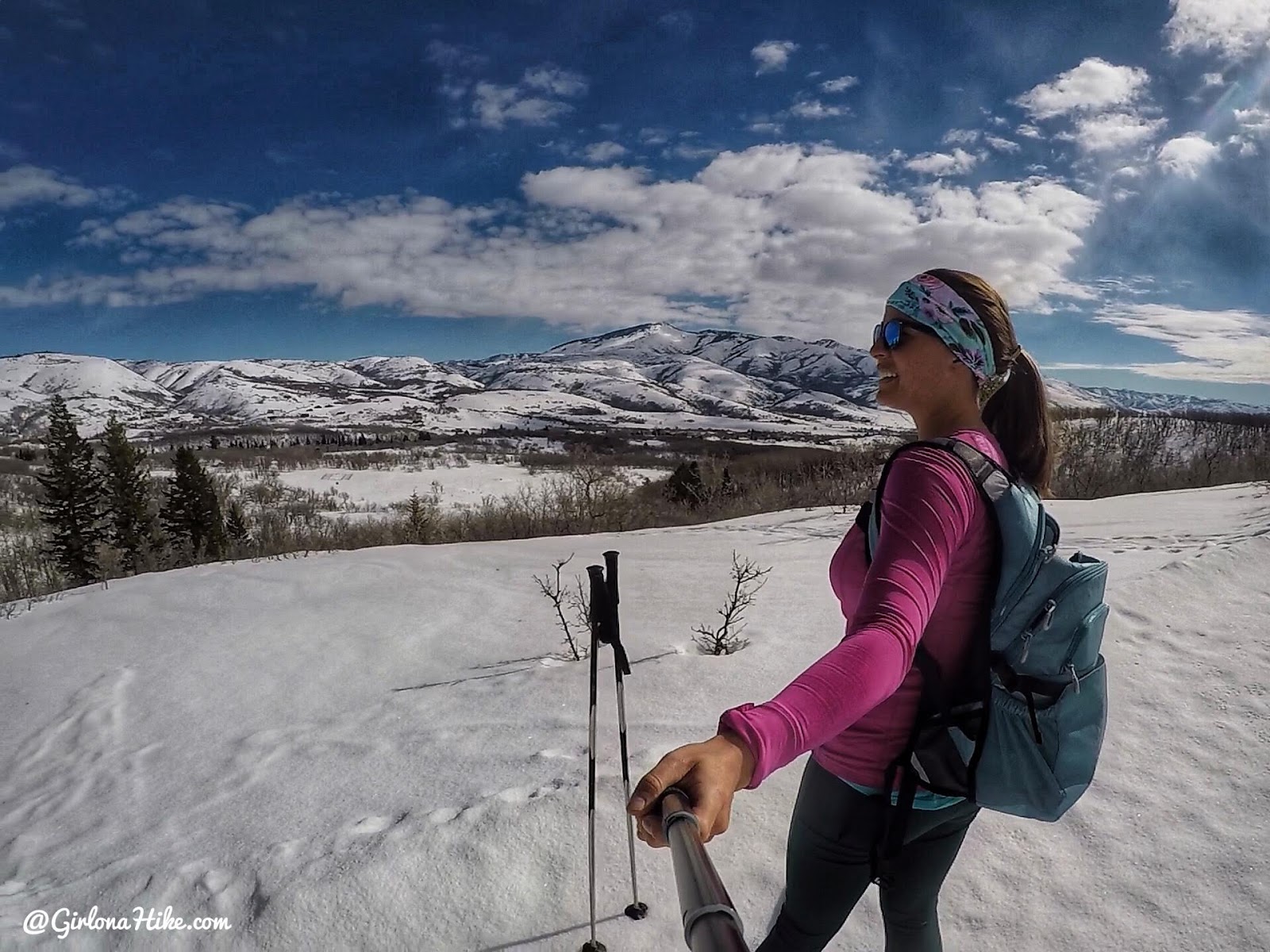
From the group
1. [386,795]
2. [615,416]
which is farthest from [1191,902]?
[615,416]

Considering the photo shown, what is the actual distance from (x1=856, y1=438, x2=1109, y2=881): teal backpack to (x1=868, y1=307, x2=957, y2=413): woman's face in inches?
10.3

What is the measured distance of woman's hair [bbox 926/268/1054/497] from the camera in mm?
1529

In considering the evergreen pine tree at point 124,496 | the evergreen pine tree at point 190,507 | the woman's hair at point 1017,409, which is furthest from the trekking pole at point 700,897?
the evergreen pine tree at point 124,496

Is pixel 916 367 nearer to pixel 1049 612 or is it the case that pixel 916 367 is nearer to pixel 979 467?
pixel 979 467

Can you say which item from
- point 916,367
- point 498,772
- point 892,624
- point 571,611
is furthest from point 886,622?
point 571,611

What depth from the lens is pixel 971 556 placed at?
4.14 feet

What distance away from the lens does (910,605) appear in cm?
108

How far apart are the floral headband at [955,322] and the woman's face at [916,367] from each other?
0.02 metres

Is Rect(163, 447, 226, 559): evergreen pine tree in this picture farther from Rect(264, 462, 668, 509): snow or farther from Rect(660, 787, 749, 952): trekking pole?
Rect(660, 787, 749, 952): trekking pole

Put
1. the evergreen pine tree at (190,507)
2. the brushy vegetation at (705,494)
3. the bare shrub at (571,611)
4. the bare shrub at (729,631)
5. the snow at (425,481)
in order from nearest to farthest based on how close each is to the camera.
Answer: the bare shrub at (729,631), the bare shrub at (571,611), the brushy vegetation at (705,494), the evergreen pine tree at (190,507), the snow at (425,481)

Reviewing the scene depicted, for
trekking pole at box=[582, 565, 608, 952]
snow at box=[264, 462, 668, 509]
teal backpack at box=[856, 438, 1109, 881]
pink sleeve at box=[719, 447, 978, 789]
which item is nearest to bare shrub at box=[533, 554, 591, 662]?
Answer: trekking pole at box=[582, 565, 608, 952]

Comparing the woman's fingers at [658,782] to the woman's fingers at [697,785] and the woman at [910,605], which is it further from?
the woman at [910,605]

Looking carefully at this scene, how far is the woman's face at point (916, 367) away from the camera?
4.79 feet

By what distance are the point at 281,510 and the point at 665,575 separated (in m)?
34.3
